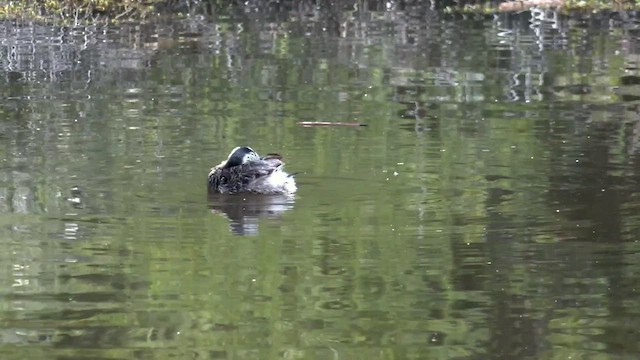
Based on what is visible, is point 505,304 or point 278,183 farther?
point 278,183

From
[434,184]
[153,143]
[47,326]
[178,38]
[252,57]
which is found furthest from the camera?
[178,38]

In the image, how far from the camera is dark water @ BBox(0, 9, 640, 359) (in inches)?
312

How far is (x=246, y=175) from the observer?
11891mm

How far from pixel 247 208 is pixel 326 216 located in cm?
94

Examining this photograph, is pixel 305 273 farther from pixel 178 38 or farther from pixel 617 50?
pixel 178 38

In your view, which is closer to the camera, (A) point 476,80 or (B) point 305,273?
(B) point 305,273

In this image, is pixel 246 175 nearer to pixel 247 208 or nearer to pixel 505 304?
pixel 247 208

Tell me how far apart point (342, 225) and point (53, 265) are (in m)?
2.11

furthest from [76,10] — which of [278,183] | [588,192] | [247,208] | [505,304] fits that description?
[505,304]

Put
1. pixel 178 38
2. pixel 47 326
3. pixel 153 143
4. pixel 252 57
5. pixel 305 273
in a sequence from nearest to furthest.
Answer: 1. pixel 47 326
2. pixel 305 273
3. pixel 153 143
4. pixel 252 57
5. pixel 178 38

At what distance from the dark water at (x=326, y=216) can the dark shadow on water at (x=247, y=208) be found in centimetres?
4

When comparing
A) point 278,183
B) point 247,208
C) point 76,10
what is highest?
point 76,10

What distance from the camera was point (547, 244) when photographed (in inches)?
386

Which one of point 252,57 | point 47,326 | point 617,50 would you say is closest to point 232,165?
point 47,326
